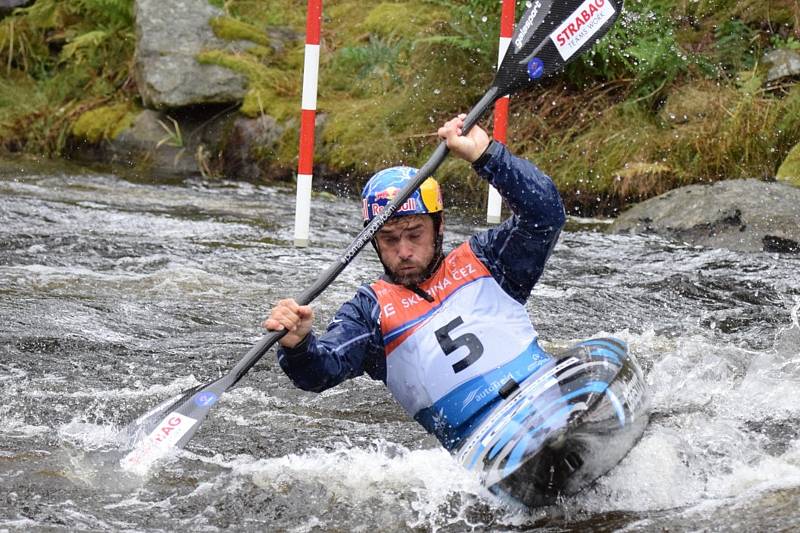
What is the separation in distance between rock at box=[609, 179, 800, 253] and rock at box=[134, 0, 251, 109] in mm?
4960

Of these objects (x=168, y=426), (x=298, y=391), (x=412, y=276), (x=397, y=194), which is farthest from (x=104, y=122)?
(x=412, y=276)

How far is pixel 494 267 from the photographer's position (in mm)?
4043

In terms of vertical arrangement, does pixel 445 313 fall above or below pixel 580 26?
below

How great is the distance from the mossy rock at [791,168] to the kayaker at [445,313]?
463 centimetres

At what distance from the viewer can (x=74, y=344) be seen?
5.50 m

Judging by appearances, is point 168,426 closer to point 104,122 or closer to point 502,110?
point 502,110

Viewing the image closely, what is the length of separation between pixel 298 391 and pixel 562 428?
1989mm

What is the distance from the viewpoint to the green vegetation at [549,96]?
875 centimetres

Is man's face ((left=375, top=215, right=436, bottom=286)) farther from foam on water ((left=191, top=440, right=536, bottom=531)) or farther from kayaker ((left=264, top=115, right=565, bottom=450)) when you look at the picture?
→ foam on water ((left=191, top=440, right=536, bottom=531))

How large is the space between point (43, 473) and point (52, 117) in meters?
9.52

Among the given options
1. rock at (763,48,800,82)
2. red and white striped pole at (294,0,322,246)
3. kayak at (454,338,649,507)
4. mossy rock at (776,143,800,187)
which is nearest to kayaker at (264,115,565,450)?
kayak at (454,338,649,507)

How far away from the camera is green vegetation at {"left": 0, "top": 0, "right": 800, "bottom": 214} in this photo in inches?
344

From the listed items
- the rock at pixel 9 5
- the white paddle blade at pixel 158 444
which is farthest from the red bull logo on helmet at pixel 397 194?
the rock at pixel 9 5

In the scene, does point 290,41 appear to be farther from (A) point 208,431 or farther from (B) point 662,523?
(B) point 662,523
